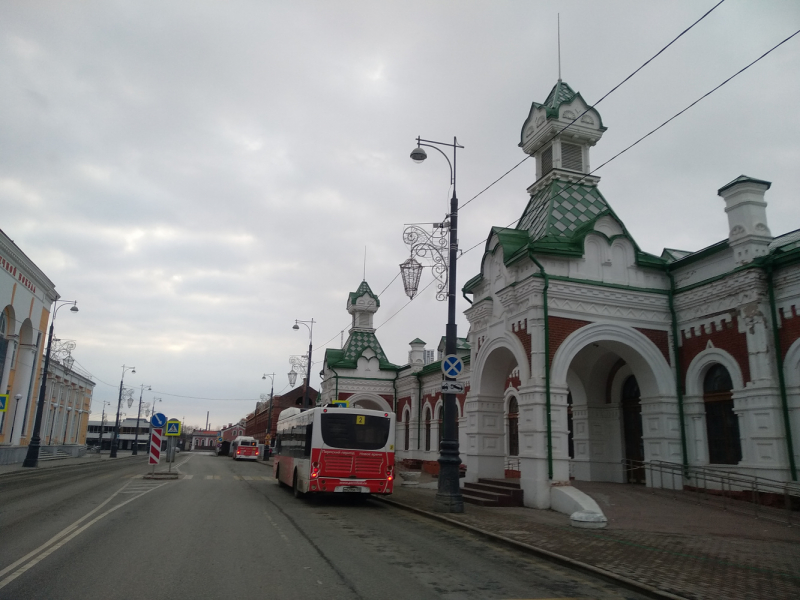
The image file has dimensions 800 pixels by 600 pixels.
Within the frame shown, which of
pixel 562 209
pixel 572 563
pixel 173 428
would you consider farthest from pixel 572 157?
pixel 173 428

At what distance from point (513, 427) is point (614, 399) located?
595 cm

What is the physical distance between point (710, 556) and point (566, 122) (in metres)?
14.5

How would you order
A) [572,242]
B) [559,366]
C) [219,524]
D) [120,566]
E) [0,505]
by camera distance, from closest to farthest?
[120,566]
[219,524]
[0,505]
[559,366]
[572,242]

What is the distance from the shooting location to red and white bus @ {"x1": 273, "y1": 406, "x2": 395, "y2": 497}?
15414 mm

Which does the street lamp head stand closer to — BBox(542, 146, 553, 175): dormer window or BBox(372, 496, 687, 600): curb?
BBox(542, 146, 553, 175): dormer window

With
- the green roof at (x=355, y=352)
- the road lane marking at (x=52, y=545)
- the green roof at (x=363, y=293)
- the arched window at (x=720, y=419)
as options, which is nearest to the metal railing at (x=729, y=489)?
the arched window at (x=720, y=419)

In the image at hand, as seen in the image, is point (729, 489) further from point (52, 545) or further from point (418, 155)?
point (52, 545)

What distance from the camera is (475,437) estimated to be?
59.3 feet

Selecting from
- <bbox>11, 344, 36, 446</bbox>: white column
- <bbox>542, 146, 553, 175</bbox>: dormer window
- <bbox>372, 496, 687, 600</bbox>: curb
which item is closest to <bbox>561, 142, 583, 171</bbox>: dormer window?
<bbox>542, 146, 553, 175</bbox>: dormer window

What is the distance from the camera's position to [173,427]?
26.2m

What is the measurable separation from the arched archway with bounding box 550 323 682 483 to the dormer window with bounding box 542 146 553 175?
6040mm

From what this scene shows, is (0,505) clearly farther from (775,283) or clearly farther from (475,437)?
(775,283)

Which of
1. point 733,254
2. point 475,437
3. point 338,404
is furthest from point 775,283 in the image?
point 338,404

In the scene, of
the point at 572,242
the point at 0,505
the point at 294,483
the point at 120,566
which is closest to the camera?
the point at 120,566
